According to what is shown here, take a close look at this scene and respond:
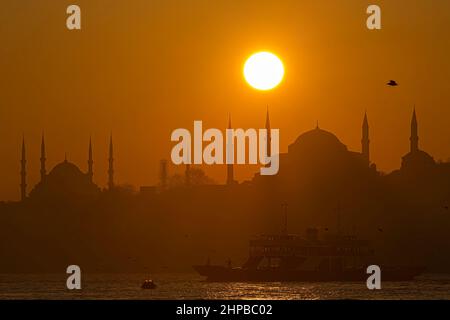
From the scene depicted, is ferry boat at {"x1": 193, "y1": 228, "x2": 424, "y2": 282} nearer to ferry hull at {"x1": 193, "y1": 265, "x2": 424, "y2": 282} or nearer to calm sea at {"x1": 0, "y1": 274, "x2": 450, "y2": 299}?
ferry hull at {"x1": 193, "y1": 265, "x2": 424, "y2": 282}

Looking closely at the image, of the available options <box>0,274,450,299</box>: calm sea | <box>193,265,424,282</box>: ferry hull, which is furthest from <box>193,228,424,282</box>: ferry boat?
<box>0,274,450,299</box>: calm sea

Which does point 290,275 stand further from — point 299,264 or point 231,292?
point 231,292

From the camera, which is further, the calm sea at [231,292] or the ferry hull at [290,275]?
the ferry hull at [290,275]

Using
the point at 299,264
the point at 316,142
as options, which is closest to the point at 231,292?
the point at 299,264

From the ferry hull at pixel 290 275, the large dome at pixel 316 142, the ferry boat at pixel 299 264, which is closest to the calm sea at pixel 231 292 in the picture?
the ferry hull at pixel 290 275

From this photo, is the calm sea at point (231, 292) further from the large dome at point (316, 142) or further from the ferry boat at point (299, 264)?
the large dome at point (316, 142)

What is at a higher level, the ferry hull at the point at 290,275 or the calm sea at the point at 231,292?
the calm sea at the point at 231,292
